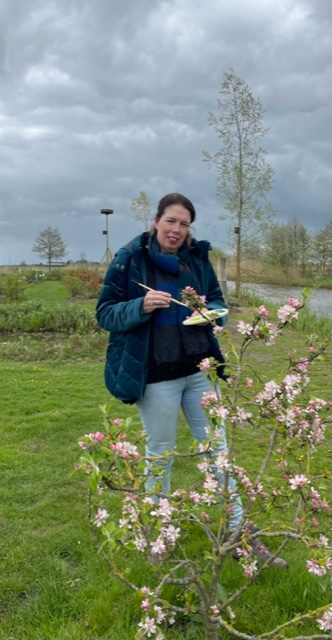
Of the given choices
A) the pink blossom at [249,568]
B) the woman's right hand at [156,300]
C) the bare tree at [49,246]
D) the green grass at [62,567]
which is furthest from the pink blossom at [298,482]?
the bare tree at [49,246]

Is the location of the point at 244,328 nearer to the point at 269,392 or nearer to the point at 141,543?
the point at 269,392

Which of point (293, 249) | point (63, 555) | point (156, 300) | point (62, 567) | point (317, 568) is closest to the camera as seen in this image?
point (317, 568)

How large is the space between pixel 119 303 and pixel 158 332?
0.24 m

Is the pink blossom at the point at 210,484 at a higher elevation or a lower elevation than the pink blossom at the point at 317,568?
higher

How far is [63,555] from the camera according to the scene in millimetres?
2934

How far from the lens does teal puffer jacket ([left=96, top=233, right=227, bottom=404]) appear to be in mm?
2453

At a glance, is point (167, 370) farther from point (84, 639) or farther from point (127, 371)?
point (84, 639)

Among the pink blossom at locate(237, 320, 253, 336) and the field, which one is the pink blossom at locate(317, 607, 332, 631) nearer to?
the field

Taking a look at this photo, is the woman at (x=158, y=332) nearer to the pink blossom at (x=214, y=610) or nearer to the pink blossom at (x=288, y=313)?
the pink blossom at (x=214, y=610)

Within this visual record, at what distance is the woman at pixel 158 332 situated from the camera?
8.26 ft

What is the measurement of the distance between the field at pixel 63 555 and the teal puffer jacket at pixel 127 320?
0.52 meters

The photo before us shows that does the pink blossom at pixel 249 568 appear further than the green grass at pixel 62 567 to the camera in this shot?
No

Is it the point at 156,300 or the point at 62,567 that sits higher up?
the point at 156,300

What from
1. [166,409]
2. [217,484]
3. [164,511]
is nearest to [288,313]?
[217,484]
